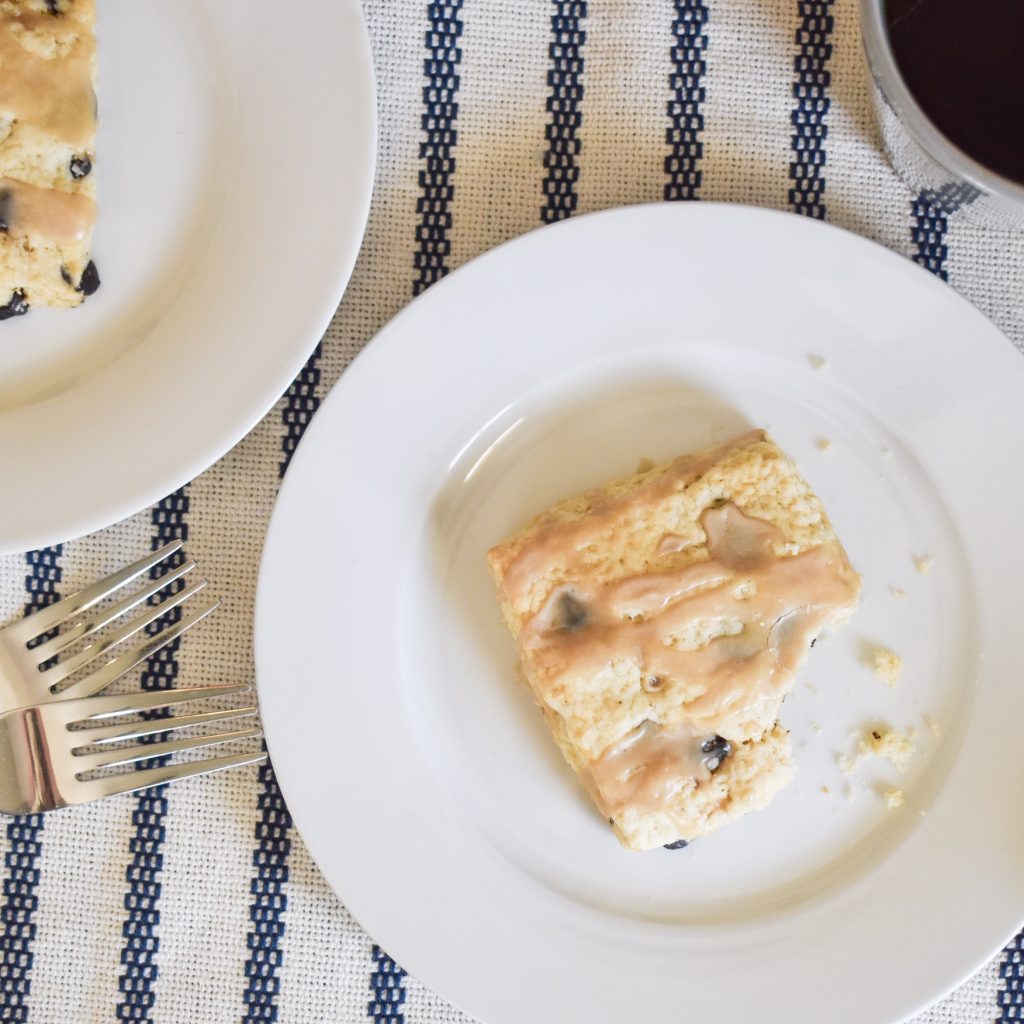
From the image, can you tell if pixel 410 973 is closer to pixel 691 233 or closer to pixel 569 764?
pixel 569 764

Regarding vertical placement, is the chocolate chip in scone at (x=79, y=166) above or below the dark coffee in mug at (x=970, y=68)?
below

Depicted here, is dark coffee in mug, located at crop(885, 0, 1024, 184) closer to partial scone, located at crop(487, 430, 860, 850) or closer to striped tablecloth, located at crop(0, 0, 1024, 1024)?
striped tablecloth, located at crop(0, 0, 1024, 1024)

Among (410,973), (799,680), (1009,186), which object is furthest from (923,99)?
(410,973)

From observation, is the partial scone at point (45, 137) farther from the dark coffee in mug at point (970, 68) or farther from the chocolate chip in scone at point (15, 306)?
the dark coffee in mug at point (970, 68)

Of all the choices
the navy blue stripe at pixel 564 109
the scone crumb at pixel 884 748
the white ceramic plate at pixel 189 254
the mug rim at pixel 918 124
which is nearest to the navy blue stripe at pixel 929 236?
the mug rim at pixel 918 124

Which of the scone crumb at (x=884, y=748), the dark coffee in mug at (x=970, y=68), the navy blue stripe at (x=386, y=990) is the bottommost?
the navy blue stripe at (x=386, y=990)

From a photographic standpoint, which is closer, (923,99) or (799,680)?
(923,99)

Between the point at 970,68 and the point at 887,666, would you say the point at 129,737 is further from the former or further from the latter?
the point at 970,68
